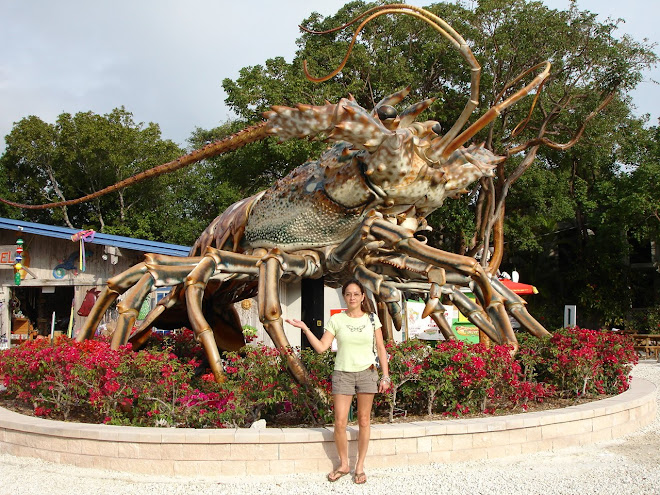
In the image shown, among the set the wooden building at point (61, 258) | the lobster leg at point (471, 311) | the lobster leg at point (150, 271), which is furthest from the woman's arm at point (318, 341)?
the wooden building at point (61, 258)

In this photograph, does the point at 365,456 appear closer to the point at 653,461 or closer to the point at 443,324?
the point at 653,461

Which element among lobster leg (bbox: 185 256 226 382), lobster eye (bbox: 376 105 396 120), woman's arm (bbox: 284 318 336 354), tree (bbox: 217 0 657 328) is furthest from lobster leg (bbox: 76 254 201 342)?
tree (bbox: 217 0 657 328)

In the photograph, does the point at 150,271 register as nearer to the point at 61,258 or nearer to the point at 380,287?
the point at 380,287

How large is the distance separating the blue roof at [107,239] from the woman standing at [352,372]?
1254cm

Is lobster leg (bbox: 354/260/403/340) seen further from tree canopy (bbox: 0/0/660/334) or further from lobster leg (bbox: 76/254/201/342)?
tree canopy (bbox: 0/0/660/334)

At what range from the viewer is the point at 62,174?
1079 inches

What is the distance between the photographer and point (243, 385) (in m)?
5.55

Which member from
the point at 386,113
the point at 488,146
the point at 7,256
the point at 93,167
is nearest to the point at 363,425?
the point at 386,113

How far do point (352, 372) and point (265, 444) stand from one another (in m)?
0.96

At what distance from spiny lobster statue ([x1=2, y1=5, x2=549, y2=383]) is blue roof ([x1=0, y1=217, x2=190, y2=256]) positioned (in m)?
9.33

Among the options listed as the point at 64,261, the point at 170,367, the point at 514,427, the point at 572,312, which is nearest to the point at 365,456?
the point at 514,427

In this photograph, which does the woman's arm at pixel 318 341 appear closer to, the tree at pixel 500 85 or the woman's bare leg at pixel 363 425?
the woman's bare leg at pixel 363 425

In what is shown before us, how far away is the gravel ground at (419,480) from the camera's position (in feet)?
14.3

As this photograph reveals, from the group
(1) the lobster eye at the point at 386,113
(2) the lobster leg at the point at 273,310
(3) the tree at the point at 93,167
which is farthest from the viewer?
(3) the tree at the point at 93,167
